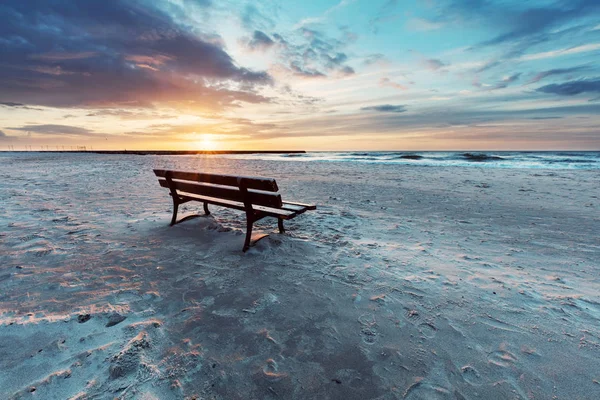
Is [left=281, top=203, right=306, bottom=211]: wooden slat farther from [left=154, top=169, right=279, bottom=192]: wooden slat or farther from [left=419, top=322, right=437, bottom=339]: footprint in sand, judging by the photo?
[left=419, top=322, right=437, bottom=339]: footprint in sand

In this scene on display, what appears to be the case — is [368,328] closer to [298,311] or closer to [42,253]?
[298,311]

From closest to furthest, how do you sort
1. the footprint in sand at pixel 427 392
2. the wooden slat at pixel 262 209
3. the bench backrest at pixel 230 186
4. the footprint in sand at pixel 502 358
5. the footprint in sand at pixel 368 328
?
the footprint in sand at pixel 427 392 → the footprint in sand at pixel 502 358 → the footprint in sand at pixel 368 328 → the bench backrest at pixel 230 186 → the wooden slat at pixel 262 209

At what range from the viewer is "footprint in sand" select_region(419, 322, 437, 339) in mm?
2598

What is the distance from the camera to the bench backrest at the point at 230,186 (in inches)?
157

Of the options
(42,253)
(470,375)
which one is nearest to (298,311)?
(470,375)

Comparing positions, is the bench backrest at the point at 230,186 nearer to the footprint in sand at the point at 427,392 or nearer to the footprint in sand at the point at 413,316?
the footprint in sand at the point at 413,316

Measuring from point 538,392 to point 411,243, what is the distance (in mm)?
2985

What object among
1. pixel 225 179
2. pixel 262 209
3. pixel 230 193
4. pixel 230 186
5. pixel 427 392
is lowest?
pixel 427 392

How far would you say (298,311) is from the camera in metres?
2.91

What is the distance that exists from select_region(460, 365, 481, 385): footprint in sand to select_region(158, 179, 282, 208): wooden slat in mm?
2755

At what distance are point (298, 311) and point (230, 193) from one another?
2.34 m

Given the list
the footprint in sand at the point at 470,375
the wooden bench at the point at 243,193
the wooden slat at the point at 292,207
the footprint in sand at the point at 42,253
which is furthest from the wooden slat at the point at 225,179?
the footprint in sand at the point at 470,375

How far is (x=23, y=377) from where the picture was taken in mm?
2020

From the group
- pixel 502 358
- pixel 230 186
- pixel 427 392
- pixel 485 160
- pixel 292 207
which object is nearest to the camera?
pixel 427 392
